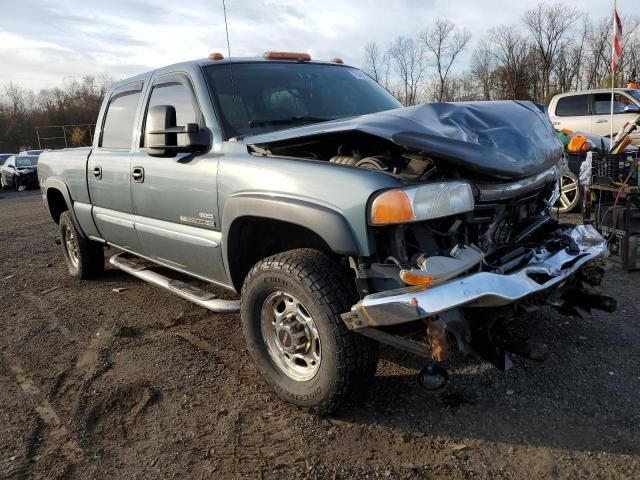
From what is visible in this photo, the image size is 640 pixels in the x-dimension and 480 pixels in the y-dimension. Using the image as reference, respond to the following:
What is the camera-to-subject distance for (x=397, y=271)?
2369 millimetres

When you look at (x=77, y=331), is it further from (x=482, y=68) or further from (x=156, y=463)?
(x=482, y=68)

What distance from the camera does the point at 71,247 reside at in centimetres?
596

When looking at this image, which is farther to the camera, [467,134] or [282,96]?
[282,96]

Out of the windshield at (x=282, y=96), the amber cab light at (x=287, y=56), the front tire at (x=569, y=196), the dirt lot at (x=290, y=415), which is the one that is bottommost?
the dirt lot at (x=290, y=415)

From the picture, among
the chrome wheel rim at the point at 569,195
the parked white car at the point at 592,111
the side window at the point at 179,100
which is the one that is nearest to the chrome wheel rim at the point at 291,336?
the side window at the point at 179,100

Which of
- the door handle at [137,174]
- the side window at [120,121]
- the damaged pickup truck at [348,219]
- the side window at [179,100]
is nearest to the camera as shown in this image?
the damaged pickup truck at [348,219]

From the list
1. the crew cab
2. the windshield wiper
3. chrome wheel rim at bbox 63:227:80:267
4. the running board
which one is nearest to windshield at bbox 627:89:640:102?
the windshield wiper

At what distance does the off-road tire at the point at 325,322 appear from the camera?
252 cm

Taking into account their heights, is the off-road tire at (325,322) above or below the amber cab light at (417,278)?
below

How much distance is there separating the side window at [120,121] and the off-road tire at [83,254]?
1.27 m

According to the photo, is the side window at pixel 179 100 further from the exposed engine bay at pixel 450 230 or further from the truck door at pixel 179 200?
the exposed engine bay at pixel 450 230

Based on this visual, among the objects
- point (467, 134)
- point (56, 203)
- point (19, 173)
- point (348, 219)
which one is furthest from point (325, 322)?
point (19, 173)

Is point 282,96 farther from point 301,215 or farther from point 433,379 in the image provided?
point 433,379

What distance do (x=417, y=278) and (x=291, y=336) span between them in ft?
2.91
